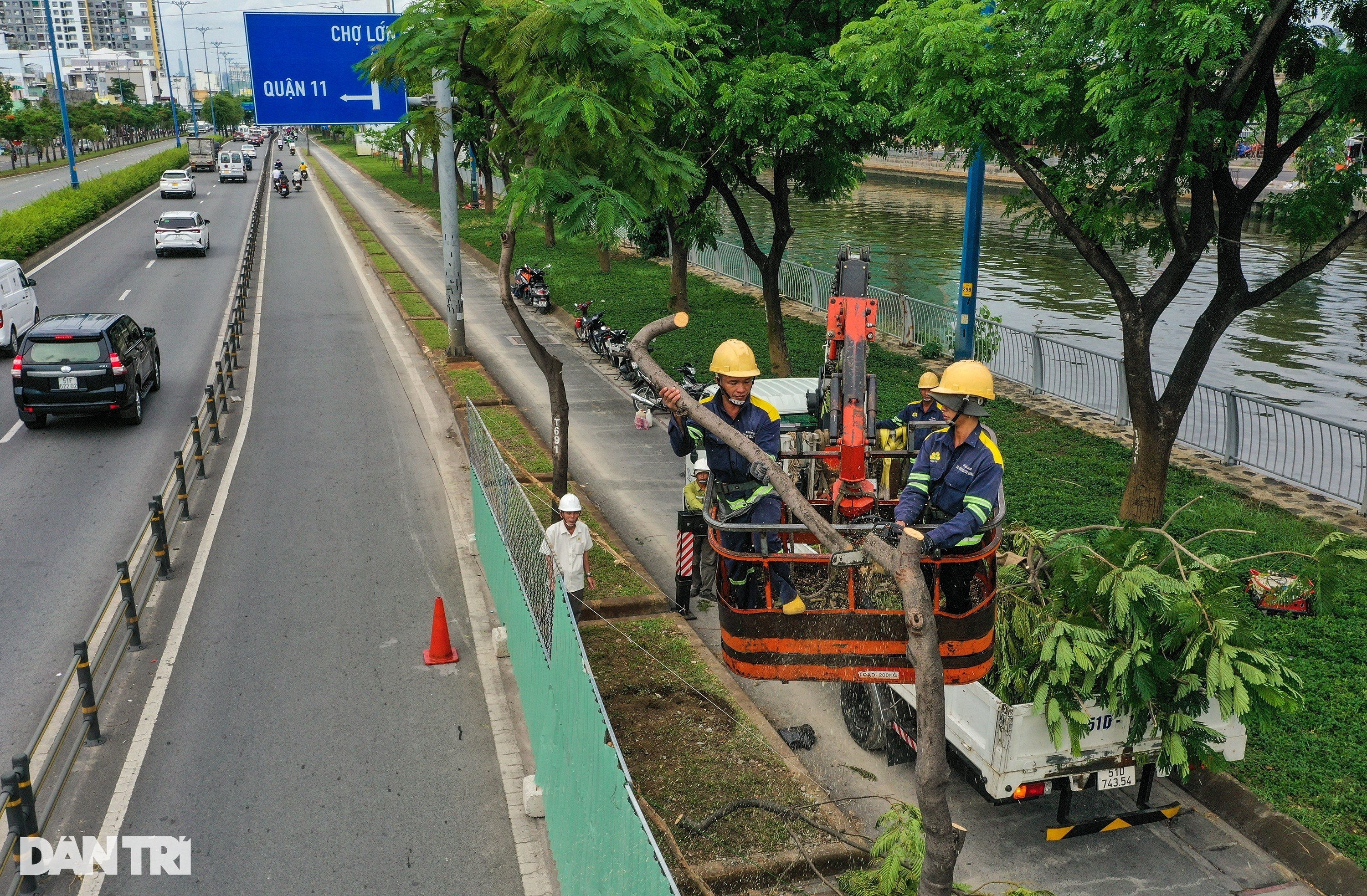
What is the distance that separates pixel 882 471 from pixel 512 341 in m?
16.5

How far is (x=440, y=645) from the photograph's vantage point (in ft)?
32.0

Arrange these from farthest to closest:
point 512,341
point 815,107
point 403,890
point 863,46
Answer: point 512,341 < point 815,107 < point 863,46 < point 403,890

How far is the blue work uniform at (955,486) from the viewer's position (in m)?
5.85

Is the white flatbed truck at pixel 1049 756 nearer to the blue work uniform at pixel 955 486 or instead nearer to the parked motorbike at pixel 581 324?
the blue work uniform at pixel 955 486

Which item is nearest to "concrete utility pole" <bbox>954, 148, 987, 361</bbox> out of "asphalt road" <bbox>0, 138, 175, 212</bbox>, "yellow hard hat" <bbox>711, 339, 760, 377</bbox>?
"yellow hard hat" <bbox>711, 339, 760, 377</bbox>

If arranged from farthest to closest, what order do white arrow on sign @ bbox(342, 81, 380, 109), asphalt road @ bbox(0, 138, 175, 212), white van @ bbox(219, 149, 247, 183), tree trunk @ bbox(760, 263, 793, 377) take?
white van @ bbox(219, 149, 247, 183) → asphalt road @ bbox(0, 138, 175, 212) → tree trunk @ bbox(760, 263, 793, 377) → white arrow on sign @ bbox(342, 81, 380, 109)

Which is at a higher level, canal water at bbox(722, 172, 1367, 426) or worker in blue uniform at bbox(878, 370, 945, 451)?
worker in blue uniform at bbox(878, 370, 945, 451)

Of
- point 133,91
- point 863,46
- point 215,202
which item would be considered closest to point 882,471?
point 863,46

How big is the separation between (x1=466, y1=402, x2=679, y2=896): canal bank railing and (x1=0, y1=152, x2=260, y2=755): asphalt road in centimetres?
409

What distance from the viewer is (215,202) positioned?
5575cm

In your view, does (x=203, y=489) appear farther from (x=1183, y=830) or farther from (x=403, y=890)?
(x=1183, y=830)

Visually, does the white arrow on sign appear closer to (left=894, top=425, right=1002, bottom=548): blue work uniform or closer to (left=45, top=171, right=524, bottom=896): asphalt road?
(left=45, top=171, right=524, bottom=896): asphalt road

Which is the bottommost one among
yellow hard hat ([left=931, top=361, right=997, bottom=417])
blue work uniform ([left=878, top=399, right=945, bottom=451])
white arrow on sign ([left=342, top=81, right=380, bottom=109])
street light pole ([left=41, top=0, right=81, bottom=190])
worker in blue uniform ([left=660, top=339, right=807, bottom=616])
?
blue work uniform ([left=878, top=399, right=945, bottom=451])

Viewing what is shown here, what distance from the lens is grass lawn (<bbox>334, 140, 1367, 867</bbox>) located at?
749 centimetres
